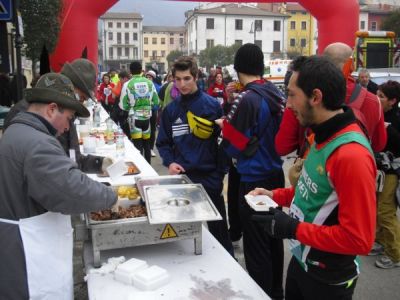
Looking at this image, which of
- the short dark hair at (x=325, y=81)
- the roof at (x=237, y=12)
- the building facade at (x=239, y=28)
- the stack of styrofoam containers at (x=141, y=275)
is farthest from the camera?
the building facade at (x=239, y=28)

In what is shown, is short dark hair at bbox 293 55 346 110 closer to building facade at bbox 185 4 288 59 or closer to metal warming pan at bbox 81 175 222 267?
metal warming pan at bbox 81 175 222 267

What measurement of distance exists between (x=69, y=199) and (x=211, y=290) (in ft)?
2.35

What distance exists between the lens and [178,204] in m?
2.21

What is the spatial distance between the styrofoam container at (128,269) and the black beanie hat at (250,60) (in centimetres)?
148

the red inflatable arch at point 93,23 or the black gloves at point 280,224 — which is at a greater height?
the red inflatable arch at point 93,23

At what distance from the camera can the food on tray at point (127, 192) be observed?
2.50 meters

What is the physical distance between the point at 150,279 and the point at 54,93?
87cm

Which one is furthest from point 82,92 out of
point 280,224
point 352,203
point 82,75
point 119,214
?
point 352,203

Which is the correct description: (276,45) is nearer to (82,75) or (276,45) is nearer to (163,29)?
(163,29)

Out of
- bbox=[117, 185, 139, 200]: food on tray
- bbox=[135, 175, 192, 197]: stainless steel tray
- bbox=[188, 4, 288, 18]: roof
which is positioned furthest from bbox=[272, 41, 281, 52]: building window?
bbox=[117, 185, 139, 200]: food on tray

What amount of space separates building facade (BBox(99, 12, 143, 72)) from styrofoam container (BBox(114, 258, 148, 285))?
10195 cm

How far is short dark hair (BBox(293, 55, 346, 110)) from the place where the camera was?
1.52 metres

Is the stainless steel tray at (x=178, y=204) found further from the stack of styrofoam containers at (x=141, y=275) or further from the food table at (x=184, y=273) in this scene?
the stack of styrofoam containers at (x=141, y=275)

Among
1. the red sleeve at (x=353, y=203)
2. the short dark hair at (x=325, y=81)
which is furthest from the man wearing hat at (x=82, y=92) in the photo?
the red sleeve at (x=353, y=203)
